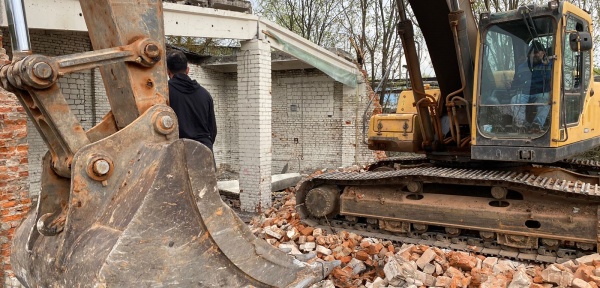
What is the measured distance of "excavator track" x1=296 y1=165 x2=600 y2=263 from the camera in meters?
4.74

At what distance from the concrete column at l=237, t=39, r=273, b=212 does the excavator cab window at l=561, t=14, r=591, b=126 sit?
14.2 feet

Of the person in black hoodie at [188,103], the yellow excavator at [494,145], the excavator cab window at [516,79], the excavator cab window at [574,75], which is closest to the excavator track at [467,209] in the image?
the yellow excavator at [494,145]

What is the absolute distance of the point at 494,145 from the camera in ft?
16.6

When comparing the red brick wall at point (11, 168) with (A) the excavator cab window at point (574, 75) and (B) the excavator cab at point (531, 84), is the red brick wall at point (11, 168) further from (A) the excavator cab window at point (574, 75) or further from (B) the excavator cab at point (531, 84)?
(A) the excavator cab window at point (574, 75)

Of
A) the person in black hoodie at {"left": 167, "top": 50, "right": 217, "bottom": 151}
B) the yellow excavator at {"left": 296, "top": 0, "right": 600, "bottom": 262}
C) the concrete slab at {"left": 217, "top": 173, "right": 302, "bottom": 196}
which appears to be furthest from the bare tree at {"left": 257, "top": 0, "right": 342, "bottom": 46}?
the person in black hoodie at {"left": 167, "top": 50, "right": 217, "bottom": 151}

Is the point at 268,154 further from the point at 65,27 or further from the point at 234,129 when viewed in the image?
the point at 234,129

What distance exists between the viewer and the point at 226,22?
7.42 meters

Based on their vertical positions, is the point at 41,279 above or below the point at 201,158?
below

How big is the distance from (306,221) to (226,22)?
11.0 feet

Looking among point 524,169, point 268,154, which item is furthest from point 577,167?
point 268,154

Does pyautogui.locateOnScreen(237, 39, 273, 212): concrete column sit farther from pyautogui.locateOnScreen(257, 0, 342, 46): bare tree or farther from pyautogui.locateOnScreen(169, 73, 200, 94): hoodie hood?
pyautogui.locateOnScreen(257, 0, 342, 46): bare tree

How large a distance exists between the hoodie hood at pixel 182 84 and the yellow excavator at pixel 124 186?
1262 mm

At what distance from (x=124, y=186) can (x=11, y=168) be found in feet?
12.9

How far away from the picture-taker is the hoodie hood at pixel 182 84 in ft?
11.3
